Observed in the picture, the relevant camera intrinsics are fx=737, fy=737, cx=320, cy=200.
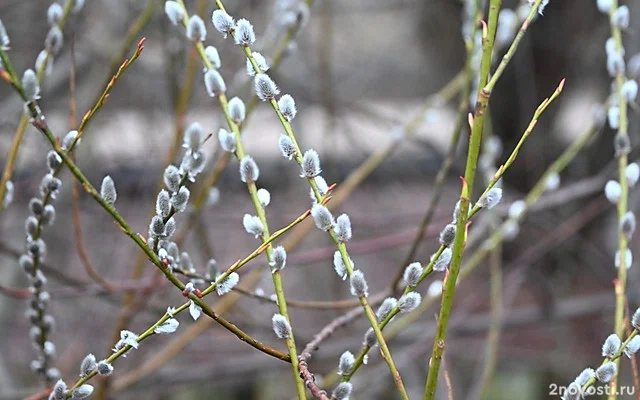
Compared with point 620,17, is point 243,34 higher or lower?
lower

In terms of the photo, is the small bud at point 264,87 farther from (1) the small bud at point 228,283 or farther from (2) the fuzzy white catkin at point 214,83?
(1) the small bud at point 228,283

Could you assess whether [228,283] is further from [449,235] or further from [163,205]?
[449,235]

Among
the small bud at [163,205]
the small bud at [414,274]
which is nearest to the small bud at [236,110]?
the small bud at [163,205]

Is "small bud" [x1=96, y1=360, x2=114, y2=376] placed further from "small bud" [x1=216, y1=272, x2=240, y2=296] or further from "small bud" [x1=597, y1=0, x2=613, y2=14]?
"small bud" [x1=597, y1=0, x2=613, y2=14]

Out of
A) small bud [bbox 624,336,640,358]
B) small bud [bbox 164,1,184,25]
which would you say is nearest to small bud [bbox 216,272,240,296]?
small bud [bbox 164,1,184,25]

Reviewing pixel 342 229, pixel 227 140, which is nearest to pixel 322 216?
pixel 342 229
